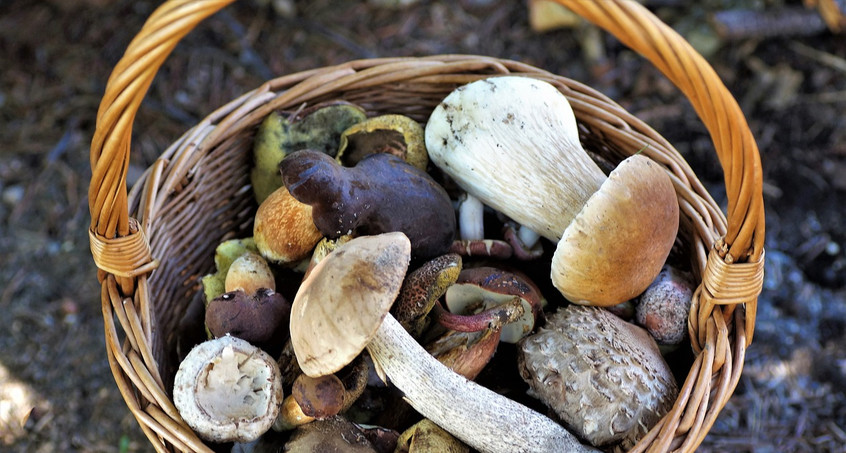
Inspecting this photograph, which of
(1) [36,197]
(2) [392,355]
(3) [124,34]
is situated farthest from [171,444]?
(3) [124,34]

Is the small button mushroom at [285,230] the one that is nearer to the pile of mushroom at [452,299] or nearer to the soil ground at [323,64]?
the pile of mushroom at [452,299]

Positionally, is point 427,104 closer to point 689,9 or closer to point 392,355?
point 392,355

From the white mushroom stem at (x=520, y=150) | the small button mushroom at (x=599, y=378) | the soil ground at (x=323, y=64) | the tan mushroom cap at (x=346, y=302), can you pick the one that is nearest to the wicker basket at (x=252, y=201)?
the small button mushroom at (x=599, y=378)

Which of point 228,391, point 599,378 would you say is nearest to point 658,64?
point 599,378

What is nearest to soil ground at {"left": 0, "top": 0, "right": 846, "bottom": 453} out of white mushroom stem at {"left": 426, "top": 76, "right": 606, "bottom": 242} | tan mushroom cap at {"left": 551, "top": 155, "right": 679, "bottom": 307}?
tan mushroom cap at {"left": 551, "top": 155, "right": 679, "bottom": 307}

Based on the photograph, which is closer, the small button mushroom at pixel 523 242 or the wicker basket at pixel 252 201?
the wicker basket at pixel 252 201

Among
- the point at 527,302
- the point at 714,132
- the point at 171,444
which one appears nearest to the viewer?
the point at 714,132
